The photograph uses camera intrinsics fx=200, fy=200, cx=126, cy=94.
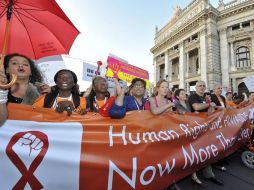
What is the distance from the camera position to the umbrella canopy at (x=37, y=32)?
2.68m

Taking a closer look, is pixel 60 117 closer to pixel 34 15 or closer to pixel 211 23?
pixel 34 15

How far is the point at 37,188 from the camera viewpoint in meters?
1.73

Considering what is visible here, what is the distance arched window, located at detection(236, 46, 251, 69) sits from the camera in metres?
25.7

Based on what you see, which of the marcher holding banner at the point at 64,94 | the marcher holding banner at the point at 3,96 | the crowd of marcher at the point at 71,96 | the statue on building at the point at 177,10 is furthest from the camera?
the statue on building at the point at 177,10

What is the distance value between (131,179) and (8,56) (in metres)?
2.05

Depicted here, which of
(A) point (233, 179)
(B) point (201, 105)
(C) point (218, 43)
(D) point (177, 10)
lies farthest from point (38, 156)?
(D) point (177, 10)

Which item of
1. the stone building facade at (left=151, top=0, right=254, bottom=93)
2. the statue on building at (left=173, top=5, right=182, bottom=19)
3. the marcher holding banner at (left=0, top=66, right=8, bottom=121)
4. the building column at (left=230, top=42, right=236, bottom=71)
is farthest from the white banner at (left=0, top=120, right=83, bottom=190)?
the statue on building at (left=173, top=5, right=182, bottom=19)

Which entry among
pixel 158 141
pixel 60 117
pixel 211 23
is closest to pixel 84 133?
pixel 60 117

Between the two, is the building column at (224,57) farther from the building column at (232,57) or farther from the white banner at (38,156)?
the white banner at (38,156)

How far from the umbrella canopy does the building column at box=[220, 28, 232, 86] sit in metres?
26.9

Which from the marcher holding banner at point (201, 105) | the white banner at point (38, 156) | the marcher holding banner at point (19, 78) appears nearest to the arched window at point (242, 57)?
the marcher holding banner at point (201, 105)

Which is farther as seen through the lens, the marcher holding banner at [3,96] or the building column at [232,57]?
the building column at [232,57]

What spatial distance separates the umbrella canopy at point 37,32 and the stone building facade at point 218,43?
891 inches

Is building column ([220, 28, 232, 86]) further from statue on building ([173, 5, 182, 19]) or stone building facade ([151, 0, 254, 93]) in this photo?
statue on building ([173, 5, 182, 19])
